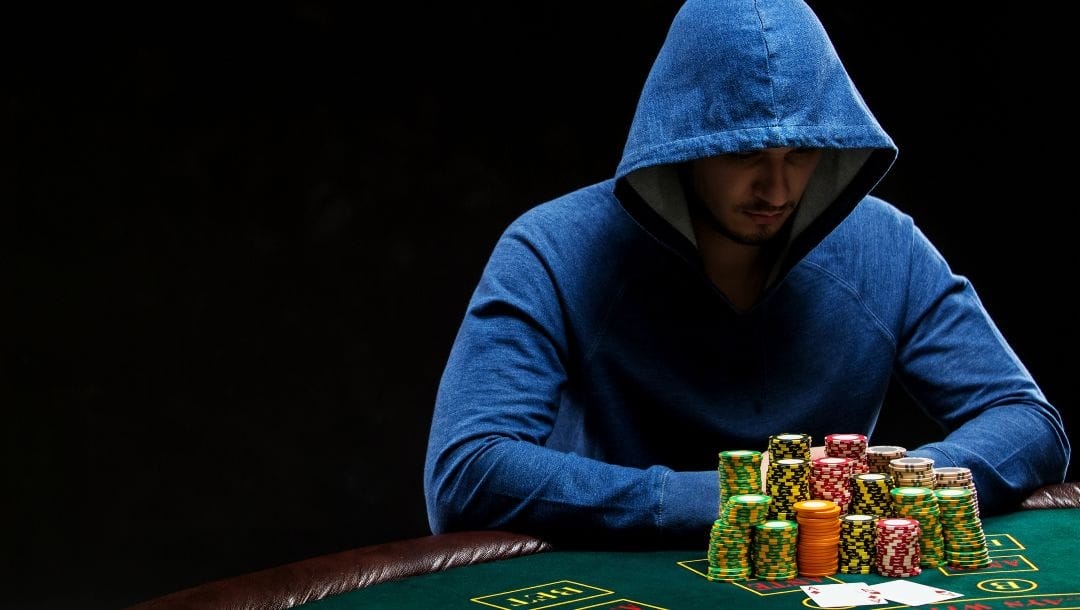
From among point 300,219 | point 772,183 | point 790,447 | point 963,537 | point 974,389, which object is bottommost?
point 300,219

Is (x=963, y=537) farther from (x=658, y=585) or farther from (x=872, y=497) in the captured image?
(x=658, y=585)

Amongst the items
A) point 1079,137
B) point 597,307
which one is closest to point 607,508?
Result: point 597,307

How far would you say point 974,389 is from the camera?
249 cm

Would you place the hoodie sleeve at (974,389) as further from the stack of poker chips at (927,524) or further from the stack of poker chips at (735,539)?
the stack of poker chips at (735,539)

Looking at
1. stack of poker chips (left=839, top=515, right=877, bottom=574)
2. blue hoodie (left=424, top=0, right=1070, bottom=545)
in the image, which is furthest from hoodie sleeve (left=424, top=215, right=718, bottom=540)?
stack of poker chips (left=839, top=515, right=877, bottom=574)

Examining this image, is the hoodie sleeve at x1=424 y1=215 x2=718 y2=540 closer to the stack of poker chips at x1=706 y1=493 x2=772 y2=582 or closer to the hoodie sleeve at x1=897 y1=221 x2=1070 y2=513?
the stack of poker chips at x1=706 y1=493 x2=772 y2=582

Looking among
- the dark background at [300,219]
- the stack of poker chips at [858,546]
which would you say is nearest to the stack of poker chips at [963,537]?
the stack of poker chips at [858,546]

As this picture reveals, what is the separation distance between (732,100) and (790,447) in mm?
644

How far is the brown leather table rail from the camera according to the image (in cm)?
164

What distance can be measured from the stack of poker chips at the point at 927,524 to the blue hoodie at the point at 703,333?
0.31 meters

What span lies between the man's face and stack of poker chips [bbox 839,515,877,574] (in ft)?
2.35

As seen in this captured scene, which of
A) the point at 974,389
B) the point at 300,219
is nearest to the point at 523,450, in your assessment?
the point at 974,389

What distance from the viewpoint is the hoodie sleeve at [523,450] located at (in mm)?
1984

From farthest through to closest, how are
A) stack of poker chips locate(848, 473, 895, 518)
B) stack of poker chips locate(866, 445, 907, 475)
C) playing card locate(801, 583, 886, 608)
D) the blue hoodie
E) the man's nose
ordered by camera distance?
the man's nose, the blue hoodie, stack of poker chips locate(866, 445, 907, 475), stack of poker chips locate(848, 473, 895, 518), playing card locate(801, 583, 886, 608)
